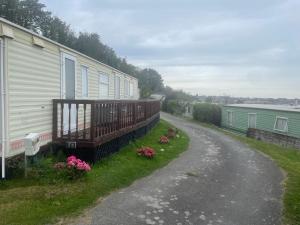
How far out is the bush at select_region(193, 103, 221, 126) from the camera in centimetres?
2827

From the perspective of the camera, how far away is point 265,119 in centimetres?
2181

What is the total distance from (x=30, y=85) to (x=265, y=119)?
704 inches

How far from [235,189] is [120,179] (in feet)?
7.78

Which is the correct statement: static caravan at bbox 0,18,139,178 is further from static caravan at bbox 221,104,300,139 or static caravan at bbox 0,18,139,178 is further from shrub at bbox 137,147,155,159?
static caravan at bbox 221,104,300,139

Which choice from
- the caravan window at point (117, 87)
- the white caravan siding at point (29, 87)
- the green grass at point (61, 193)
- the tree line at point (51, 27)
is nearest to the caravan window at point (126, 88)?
the caravan window at point (117, 87)

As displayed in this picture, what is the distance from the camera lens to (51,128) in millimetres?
7988

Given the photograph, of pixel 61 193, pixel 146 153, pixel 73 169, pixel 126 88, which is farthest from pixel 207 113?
pixel 61 193

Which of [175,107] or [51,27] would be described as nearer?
[175,107]

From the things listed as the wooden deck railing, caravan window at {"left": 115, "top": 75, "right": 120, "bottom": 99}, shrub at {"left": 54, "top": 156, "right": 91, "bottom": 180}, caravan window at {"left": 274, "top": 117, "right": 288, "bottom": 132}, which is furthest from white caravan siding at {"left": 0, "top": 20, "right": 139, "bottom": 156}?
caravan window at {"left": 274, "top": 117, "right": 288, "bottom": 132}

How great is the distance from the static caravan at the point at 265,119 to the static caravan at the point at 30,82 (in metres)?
13.5

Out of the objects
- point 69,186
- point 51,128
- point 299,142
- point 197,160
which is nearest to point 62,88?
point 51,128

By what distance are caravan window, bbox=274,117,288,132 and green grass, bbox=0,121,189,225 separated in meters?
13.9

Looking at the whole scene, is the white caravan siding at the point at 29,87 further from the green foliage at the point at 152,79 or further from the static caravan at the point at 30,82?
the green foliage at the point at 152,79

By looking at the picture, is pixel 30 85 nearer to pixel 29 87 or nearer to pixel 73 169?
pixel 29 87
